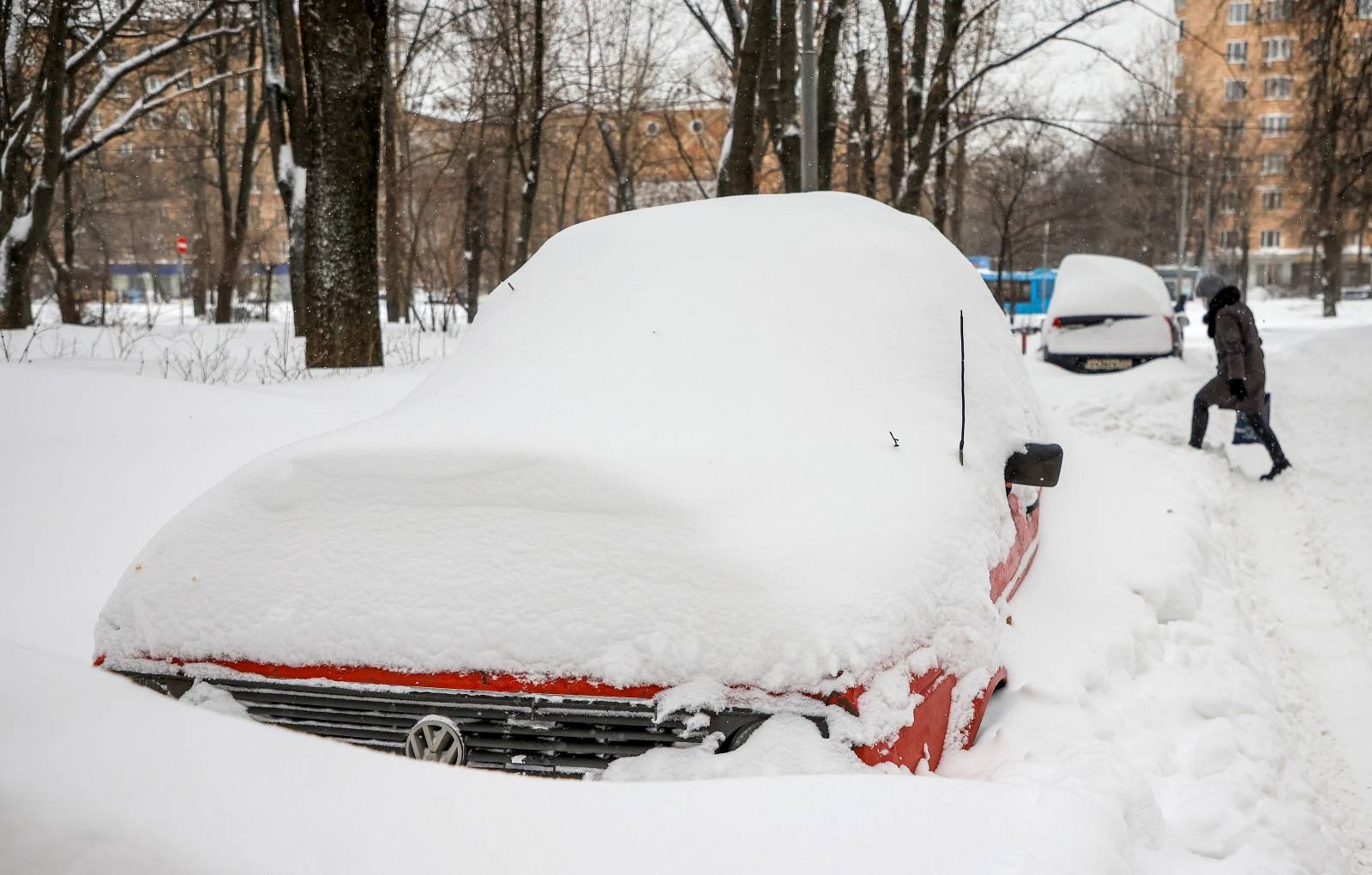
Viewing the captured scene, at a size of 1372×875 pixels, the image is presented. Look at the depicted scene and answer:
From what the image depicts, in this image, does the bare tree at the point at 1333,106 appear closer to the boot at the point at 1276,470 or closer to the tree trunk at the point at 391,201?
the boot at the point at 1276,470

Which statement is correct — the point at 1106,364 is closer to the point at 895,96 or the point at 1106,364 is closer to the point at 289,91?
the point at 895,96

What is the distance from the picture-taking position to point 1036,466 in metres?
3.22

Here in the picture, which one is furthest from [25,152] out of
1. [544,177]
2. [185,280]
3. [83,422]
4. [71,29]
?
[185,280]

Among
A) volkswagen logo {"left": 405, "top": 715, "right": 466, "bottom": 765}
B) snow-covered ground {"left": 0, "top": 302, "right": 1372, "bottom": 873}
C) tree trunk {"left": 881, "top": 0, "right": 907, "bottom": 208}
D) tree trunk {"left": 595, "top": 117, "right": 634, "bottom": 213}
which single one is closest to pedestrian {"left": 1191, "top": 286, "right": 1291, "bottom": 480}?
snow-covered ground {"left": 0, "top": 302, "right": 1372, "bottom": 873}

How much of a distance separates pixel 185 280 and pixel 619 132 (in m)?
30.8

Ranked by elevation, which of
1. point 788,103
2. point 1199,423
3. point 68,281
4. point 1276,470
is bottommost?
point 1276,470

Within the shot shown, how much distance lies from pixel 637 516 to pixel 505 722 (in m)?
0.57

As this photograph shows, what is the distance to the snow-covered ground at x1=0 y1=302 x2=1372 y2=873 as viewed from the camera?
1438 millimetres

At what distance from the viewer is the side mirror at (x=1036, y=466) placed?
3.19m

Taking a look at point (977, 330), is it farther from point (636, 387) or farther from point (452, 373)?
point (452, 373)

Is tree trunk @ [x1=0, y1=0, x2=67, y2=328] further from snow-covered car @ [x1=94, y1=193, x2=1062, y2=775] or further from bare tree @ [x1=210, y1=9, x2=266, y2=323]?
snow-covered car @ [x1=94, y1=193, x2=1062, y2=775]

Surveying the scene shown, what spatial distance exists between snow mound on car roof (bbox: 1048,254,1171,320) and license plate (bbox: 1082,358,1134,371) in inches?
26.3

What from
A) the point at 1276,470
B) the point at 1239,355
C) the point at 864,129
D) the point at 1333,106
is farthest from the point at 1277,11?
the point at 1276,470

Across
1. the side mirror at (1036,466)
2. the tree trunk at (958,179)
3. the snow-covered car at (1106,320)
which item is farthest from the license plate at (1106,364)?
the tree trunk at (958,179)
